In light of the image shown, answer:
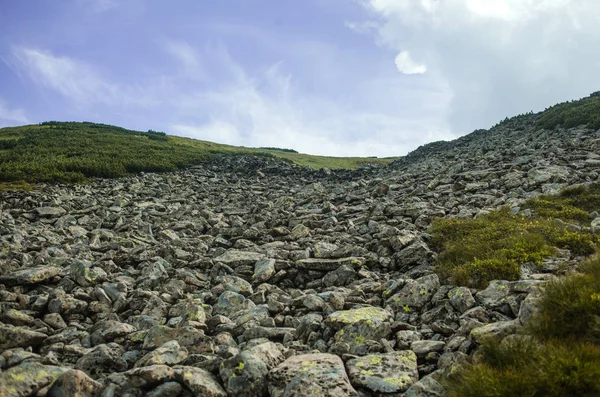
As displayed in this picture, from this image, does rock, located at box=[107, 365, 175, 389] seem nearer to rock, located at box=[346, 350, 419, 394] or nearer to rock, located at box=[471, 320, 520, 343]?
rock, located at box=[346, 350, 419, 394]

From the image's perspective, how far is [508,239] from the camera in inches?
370

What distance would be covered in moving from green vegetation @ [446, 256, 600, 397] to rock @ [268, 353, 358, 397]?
1.25 meters

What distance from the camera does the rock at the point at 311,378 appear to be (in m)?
4.43

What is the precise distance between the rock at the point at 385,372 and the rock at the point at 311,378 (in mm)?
207

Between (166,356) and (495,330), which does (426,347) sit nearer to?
(495,330)

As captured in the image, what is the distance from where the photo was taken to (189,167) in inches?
1815

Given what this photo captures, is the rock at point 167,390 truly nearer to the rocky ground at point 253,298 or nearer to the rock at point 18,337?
the rocky ground at point 253,298

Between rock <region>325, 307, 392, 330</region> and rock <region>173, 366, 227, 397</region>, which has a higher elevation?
rock <region>325, 307, 392, 330</region>

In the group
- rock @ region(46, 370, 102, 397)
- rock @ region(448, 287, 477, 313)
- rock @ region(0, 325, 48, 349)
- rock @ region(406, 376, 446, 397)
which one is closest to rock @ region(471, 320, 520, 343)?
rock @ region(406, 376, 446, 397)

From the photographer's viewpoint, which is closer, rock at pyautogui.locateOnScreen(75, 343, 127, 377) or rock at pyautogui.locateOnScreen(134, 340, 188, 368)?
rock at pyautogui.locateOnScreen(134, 340, 188, 368)

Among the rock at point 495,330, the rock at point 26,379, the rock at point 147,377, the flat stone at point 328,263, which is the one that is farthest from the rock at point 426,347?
the rock at point 26,379

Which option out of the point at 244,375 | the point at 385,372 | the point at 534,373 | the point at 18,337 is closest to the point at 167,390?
the point at 244,375

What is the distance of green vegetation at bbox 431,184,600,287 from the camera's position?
25.9ft

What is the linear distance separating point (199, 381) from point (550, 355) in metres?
3.99
